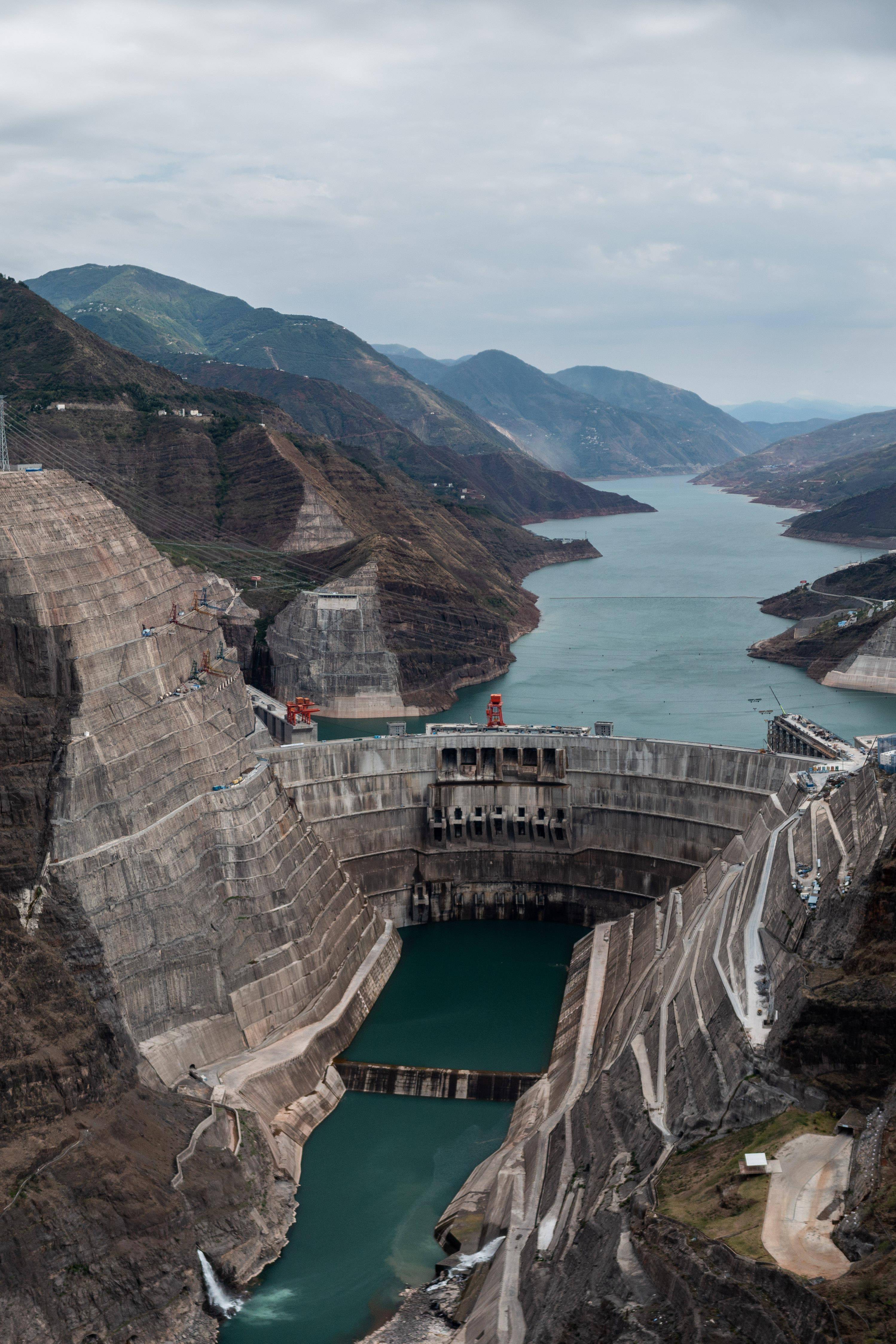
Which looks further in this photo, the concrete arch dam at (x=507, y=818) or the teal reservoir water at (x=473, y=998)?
the concrete arch dam at (x=507, y=818)

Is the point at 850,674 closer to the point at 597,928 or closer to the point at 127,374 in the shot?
the point at 597,928

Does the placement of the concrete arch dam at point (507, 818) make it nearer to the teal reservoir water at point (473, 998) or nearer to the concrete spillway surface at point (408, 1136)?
the teal reservoir water at point (473, 998)

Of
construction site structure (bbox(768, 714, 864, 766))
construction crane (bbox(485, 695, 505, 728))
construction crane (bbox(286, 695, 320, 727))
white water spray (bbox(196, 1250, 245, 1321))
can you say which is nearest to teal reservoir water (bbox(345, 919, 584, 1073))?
construction crane (bbox(485, 695, 505, 728))

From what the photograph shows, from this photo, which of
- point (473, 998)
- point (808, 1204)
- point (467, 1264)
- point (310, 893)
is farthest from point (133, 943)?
point (808, 1204)

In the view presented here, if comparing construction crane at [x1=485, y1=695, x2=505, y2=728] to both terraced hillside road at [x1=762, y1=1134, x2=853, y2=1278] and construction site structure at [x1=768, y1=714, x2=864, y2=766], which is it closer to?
construction site structure at [x1=768, y1=714, x2=864, y2=766]

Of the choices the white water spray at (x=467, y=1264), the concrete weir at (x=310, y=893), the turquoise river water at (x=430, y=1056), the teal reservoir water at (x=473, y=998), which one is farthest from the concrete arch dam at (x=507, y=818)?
the white water spray at (x=467, y=1264)

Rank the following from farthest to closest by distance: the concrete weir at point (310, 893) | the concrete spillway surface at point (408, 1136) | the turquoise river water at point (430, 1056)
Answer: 1. the turquoise river water at point (430, 1056)
2. the concrete spillway surface at point (408, 1136)
3. the concrete weir at point (310, 893)

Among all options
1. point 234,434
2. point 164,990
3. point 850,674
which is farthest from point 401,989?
point 234,434

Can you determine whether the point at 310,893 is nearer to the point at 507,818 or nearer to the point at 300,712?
the point at 507,818
